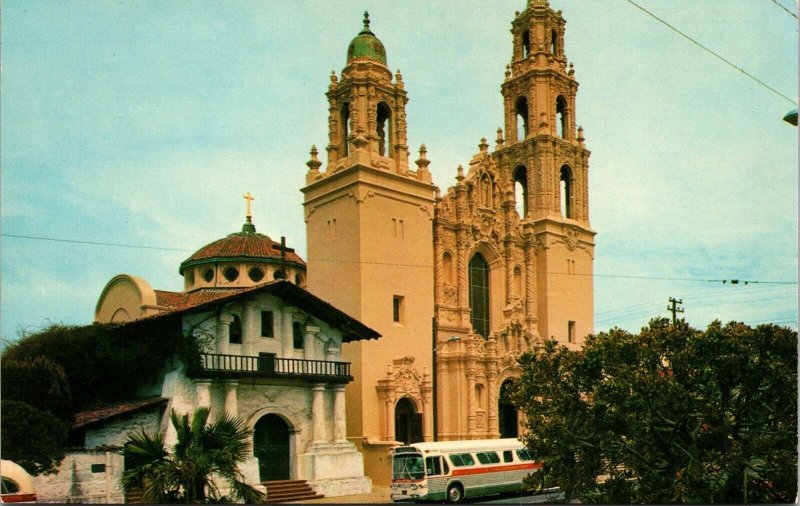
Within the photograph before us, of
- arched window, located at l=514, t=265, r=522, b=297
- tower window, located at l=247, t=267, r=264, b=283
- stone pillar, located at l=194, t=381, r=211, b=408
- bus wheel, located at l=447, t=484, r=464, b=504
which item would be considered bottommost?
bus wheel, located at l=447, t=484, r=464, b=504

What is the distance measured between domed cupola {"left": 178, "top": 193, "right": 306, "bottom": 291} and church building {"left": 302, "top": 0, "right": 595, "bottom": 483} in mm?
8613

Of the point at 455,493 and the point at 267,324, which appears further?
the point at 267,324

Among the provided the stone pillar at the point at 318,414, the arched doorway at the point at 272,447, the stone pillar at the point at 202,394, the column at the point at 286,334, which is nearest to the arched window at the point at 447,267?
the stone pillar at the point at 318,414

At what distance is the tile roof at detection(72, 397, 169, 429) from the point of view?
26.5 meters

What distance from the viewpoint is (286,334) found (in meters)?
31.6

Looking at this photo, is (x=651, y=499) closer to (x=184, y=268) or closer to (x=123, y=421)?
(x=123, y=421)

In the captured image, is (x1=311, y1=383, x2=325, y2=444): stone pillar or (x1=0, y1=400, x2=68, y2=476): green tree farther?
(x1=311, y1=383, x2=325, y2=444): stone pillar

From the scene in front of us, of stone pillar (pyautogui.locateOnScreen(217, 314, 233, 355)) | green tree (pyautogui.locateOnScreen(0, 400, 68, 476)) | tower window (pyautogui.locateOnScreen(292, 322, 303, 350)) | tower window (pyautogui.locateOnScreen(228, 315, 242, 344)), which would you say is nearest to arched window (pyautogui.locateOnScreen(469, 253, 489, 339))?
tower window (pyautogui.locateOnScreen(292, 322, 303, 350))

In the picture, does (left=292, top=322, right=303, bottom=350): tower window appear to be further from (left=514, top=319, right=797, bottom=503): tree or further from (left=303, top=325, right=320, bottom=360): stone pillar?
(left=514, top=319, right=797, bottom=503): tree

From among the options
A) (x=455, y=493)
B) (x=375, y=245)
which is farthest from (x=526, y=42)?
(x=455, y=493)

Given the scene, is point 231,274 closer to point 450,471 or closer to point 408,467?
point 408,467

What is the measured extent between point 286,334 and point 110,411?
6611 millimetres

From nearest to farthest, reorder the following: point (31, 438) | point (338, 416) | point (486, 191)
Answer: point (31, 438)
point (338, 416)
point (486, 191)

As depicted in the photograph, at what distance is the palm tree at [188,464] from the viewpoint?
785 inches
